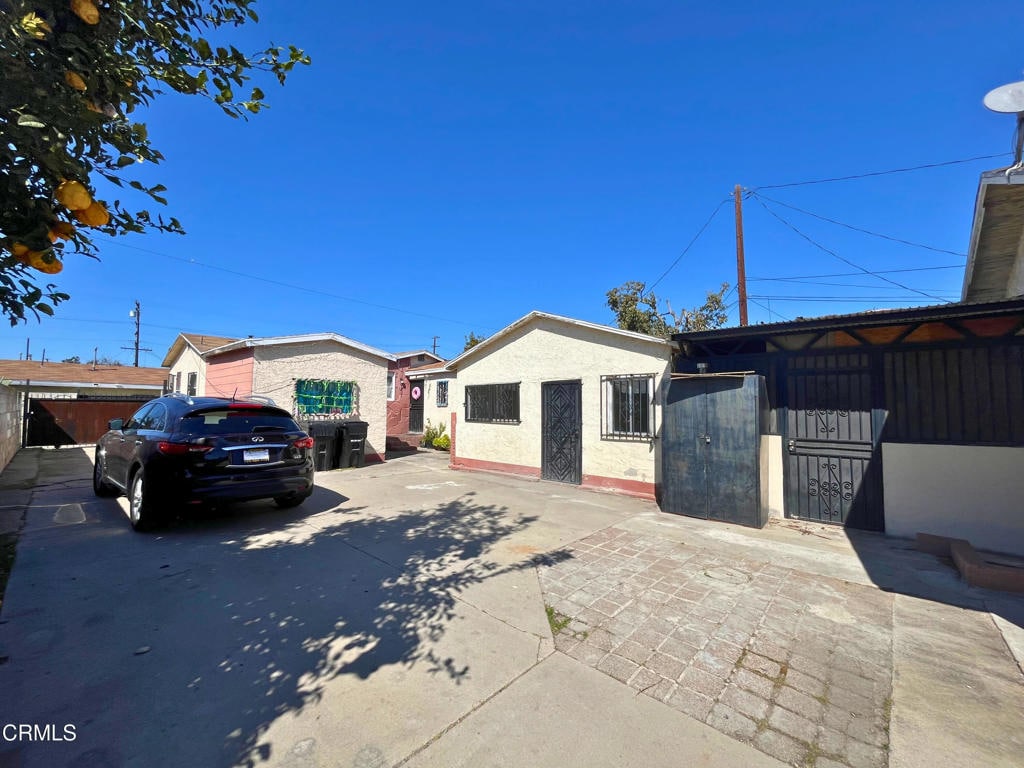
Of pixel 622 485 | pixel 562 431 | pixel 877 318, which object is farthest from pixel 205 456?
pixel 877 318

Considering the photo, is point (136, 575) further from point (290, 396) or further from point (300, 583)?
point (290, 396)

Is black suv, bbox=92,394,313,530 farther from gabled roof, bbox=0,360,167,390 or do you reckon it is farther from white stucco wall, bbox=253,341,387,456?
gabled roof, bbox=0,360,167,390

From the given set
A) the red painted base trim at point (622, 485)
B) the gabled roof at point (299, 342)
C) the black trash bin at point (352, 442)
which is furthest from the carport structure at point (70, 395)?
the red painted base trim at point (622, 485)

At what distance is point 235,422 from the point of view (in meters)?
5.43

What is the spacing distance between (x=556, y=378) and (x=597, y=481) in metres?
2.32

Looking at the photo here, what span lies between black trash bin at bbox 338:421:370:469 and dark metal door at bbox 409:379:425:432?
686 cm

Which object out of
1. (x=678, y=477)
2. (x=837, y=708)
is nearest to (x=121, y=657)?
(x=837, y=708)

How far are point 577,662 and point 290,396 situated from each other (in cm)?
1070

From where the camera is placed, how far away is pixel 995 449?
16.8ft

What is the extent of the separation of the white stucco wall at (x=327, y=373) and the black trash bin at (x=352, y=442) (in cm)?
122

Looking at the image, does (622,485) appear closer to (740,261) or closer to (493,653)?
(493,653)

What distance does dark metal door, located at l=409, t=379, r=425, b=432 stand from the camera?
18.1 metres

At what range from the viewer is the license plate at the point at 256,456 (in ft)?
17.4

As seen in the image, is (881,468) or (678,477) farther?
(678,477)
